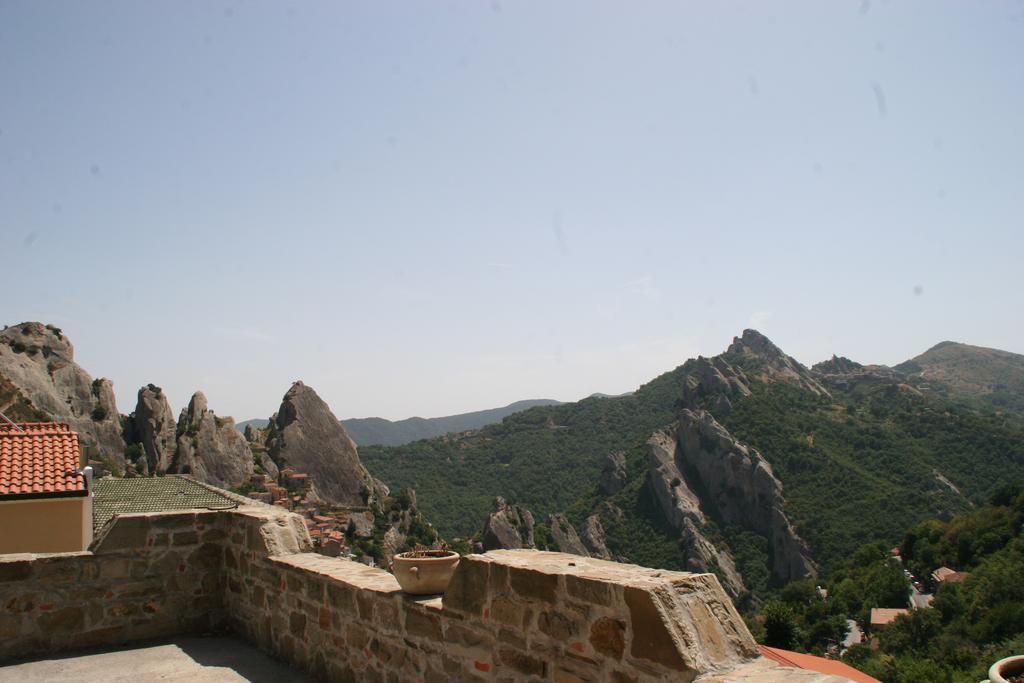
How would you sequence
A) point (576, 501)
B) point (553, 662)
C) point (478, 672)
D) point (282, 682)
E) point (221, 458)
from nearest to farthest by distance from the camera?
point (553, 662), point (478, 672), point (282, 682), point (221, 458), point (576, 501)

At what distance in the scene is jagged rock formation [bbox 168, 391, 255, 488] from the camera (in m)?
45.6

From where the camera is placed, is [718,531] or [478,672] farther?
[718,531]

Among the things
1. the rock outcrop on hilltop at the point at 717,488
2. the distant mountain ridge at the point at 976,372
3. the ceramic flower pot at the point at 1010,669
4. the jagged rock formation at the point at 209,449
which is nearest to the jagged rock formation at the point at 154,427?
the jagged rock formation at the point at 209,449

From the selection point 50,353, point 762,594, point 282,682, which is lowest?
point 762,594

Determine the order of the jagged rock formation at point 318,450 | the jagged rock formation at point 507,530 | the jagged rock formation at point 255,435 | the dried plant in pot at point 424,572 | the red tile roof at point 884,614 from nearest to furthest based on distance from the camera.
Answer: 1. the dried plant in pot at point 424,572
2. the jagged rock formation at point 507,530
3. the red tile roof at point 884,614
4. the jagged rock formation at point 318,450
5. the jagged rock formation at point 255,435

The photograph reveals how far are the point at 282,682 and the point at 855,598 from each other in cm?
5291

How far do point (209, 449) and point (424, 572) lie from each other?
48455 mm

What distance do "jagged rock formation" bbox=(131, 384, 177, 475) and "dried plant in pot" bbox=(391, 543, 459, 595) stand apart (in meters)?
46.5

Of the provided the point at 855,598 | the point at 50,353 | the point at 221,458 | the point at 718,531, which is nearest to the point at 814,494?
the point at 718,531

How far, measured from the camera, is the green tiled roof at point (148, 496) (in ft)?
58.7

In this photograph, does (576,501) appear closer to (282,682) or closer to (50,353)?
(50,353)

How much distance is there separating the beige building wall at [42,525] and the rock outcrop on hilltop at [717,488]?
178 feet

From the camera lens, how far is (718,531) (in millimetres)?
66500

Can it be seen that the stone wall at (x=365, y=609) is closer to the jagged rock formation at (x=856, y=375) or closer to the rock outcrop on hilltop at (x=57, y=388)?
the rock outcrop on hilltop at (x=57, y=388)
